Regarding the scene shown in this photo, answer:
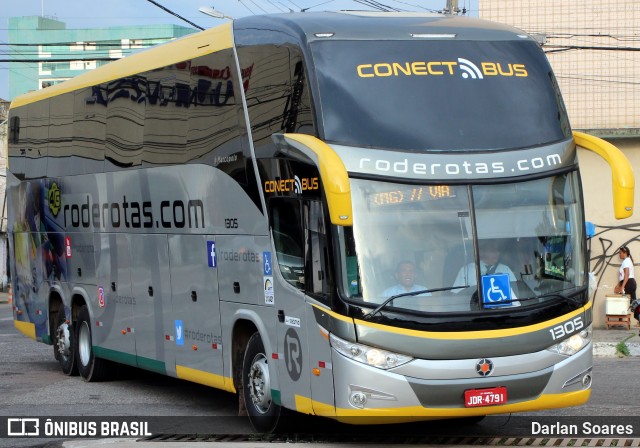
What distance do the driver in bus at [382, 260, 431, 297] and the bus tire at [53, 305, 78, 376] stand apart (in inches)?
340

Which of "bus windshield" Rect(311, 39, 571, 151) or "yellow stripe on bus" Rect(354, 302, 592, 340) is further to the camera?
"bus windshield" Rect(311, 39, 571, 151)

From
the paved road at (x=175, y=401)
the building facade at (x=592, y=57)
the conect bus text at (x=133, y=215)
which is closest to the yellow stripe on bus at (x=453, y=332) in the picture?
the paved road at (x=175, y=401)

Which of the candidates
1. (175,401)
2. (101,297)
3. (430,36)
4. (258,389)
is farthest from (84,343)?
→ (430,36)

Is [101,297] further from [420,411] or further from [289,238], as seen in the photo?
[420,411]

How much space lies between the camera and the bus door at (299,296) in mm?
9930

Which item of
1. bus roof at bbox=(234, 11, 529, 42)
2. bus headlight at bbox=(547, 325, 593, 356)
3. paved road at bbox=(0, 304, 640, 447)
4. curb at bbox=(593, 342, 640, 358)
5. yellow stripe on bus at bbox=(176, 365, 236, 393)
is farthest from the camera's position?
curb at bbox=(593, 342, 640, 358)

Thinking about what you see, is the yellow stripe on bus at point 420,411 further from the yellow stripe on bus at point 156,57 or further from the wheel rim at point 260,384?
the yellow stripe on bus at point 156,57

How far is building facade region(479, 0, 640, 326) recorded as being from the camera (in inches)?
944

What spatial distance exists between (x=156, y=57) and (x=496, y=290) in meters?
6.12

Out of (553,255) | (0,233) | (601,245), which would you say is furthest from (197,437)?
(0,233)

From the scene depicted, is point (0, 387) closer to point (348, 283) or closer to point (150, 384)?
point (150, 384)

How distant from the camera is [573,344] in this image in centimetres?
1002

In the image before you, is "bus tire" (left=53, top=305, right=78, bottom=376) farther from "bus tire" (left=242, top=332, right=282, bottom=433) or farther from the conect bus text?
"bus tire" (left=242, top=332, right=282, bottom=433)

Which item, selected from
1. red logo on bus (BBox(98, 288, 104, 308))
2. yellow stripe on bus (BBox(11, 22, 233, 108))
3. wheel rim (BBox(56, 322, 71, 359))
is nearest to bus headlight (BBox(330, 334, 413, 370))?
yellow stripe on bus (BBox(11, 22, 233, 108))
